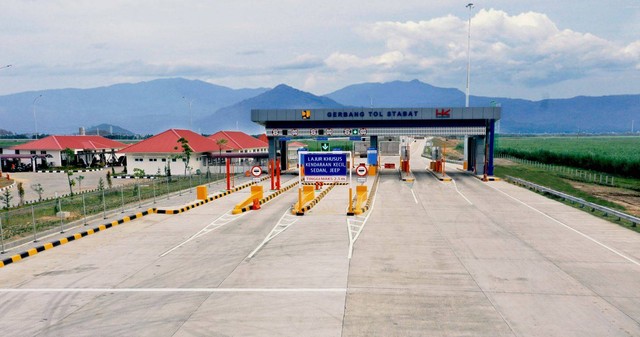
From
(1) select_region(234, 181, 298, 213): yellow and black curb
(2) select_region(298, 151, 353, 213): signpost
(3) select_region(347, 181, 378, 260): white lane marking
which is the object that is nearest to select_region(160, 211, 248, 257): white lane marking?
(1) select_region(234, 181, 298, 213): yellow and black curb

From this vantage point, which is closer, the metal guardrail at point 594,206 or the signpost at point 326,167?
the metal guardrail at point 594,206

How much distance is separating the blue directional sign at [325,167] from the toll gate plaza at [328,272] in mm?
54

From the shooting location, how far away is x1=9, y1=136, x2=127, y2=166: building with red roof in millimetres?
63594

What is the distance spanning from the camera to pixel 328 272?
534 inches

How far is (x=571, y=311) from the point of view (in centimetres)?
1065

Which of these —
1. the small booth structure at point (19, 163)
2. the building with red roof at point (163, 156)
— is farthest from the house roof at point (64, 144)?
the building with red roof at point (163, 156)

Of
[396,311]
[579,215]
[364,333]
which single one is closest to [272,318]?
[364,333]

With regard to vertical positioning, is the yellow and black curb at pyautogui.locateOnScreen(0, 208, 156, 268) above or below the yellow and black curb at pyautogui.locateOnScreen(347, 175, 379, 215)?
below

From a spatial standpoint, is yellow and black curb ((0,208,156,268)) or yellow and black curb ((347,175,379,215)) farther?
yellow and black curb ((347,175,379,215))

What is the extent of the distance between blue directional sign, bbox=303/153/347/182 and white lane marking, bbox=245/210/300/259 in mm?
2346

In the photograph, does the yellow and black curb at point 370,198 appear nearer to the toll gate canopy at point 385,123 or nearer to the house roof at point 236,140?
the toll gate canopy at point 385,123

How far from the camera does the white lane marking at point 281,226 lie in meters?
16.9

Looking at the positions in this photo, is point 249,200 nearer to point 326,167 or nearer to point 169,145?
point 326,167

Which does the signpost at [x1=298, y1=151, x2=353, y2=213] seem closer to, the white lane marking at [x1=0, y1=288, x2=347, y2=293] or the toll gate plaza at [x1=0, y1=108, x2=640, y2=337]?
the toll gate plaza at [x1=0, y1=108, x2=640, y2=337]
